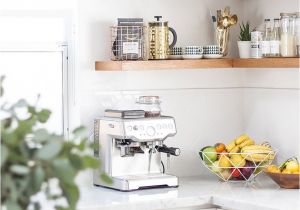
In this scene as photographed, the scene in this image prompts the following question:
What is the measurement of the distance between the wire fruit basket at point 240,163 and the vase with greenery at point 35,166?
2.38 meters

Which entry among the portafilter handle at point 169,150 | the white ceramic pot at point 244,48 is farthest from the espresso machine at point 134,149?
the white ceramic pot at point 244,48

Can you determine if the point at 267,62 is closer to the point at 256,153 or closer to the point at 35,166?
the point at 256,153

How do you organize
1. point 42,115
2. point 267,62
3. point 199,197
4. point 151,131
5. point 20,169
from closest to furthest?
1. point 20,169
2. point 42,115
3. point 199,197
4. point 151,131
5. point 267,62

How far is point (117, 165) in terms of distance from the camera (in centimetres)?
311

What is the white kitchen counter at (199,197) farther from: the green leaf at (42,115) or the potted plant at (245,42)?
the green leaf at (42,115)

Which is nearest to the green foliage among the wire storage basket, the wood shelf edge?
the wood shelf edge

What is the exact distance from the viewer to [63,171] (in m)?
0.85

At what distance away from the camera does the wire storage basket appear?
320cm

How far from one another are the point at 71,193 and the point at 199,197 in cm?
211

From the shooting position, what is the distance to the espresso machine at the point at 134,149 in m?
3.03

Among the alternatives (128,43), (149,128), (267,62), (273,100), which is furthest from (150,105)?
(273,100)

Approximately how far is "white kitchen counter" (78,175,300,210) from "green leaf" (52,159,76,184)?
1.88m

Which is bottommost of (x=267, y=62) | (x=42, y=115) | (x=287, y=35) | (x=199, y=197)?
(x=199, y=197)

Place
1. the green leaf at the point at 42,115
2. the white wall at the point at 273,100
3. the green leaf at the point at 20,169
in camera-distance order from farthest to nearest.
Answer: the white wall at the point at 273,100, the green leaf at the point at 42,115, the green leaf at the point at 20,169
